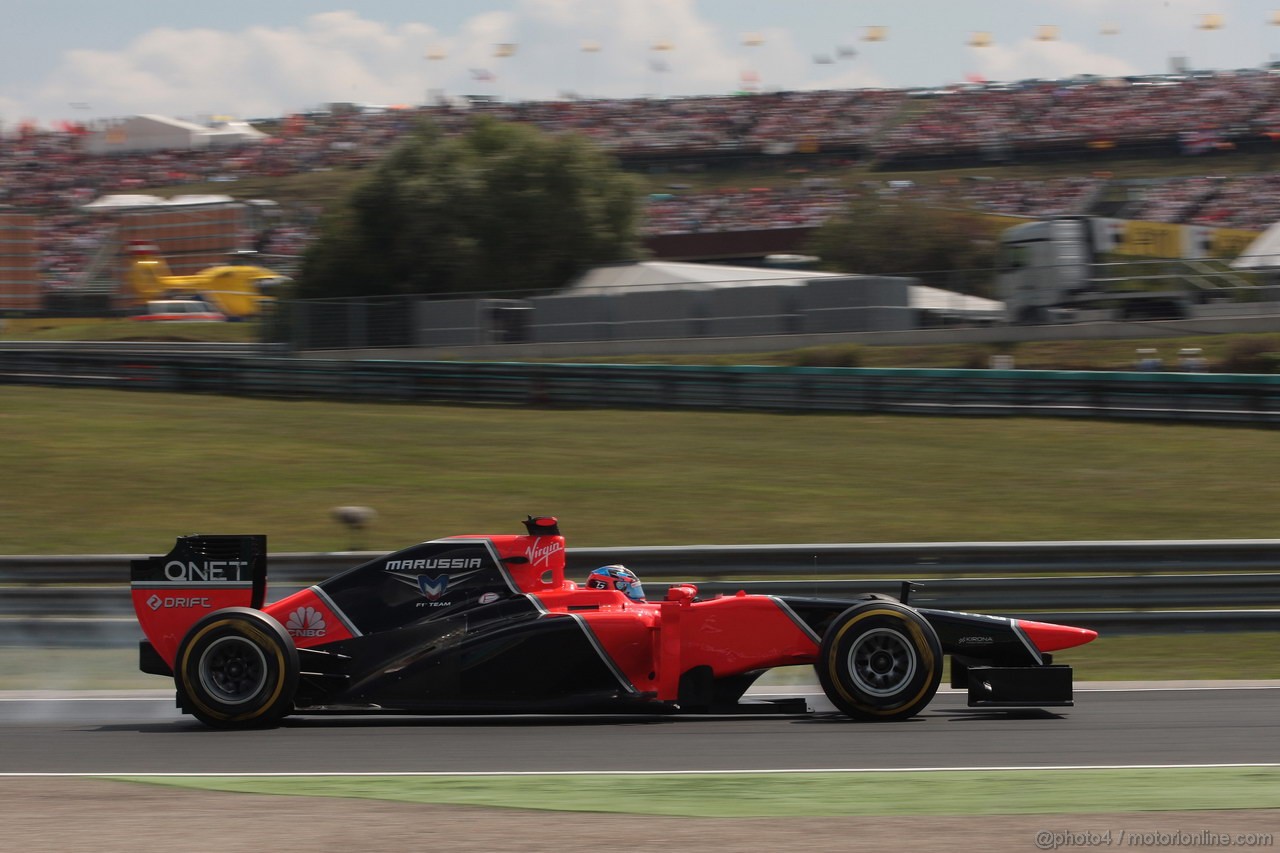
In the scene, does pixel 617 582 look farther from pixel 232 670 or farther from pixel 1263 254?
pixel 1263 254

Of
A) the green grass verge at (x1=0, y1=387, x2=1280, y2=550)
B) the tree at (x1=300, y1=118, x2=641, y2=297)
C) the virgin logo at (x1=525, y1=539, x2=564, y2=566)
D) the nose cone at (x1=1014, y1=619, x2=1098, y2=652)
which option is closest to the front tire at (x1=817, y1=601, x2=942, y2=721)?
the nose cone at (x1=1014, y1=619, x2=1098, y2=652)

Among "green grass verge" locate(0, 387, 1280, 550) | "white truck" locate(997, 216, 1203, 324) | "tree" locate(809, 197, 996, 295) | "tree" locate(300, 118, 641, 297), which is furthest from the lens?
"tree" locate(809, 197, 996, 295)

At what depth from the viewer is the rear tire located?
23.3 ft

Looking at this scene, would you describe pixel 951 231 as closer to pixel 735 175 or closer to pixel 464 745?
pixel 735 175

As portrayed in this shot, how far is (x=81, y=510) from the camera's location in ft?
46.5

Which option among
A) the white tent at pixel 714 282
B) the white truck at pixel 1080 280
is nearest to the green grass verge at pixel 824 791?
the white tent at pixel 714 282

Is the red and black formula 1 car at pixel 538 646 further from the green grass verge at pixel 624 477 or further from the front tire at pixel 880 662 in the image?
the green grass verge at pixel 624 477

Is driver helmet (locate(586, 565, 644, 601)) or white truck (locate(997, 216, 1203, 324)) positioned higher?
white truck (locate(997, 216, 1203, 324))

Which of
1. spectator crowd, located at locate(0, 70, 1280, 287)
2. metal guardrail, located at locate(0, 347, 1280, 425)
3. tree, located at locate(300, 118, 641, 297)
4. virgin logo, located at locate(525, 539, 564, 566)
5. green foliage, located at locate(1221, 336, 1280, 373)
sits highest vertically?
spectator crowd, located at locate(0, 70, 1280, 287)

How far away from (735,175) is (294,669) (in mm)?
60213

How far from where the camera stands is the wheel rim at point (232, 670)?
23.5 feet

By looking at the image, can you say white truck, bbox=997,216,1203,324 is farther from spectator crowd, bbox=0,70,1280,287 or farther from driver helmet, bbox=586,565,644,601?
driver helmet, bbox=586,565,644,601

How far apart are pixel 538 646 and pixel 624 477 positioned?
9002mm

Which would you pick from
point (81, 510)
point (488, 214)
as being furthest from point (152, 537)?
point (488, 214)
